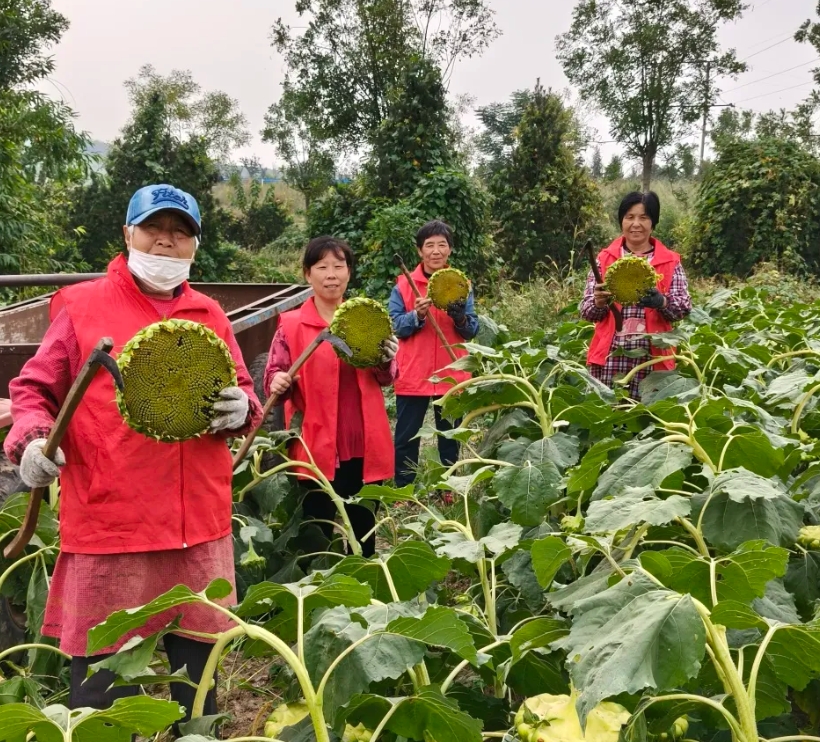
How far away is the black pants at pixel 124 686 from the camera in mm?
2154

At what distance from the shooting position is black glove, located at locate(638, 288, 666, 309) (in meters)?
3.82

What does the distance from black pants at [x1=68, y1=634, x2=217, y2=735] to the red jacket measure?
0.94 feet

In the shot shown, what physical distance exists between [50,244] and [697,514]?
1369 cm

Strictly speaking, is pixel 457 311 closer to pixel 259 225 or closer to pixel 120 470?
pixel 120 470

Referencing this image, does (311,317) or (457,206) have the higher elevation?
(457,206)

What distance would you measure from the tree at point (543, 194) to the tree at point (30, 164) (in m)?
7.42

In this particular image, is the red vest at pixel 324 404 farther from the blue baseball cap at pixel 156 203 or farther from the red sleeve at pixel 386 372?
the blue baseball cap at pixel 156 203

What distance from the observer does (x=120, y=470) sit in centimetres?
220

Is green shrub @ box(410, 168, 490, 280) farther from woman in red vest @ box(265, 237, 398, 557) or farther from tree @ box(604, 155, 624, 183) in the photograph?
tree @ box(604, 155, 624, 183)

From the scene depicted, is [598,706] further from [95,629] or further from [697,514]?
[95,629]

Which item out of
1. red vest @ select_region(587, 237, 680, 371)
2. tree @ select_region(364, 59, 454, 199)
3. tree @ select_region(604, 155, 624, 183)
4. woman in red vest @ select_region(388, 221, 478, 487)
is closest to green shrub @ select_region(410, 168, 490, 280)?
tree @ select_region(364, 59, 454, 199)

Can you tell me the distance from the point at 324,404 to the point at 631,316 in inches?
63.8

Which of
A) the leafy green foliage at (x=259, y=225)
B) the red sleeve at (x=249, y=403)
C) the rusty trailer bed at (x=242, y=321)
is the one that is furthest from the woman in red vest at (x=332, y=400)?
the leafy green foliage at (x=259, y=225)

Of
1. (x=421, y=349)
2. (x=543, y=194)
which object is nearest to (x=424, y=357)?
(x=421, y=349)
